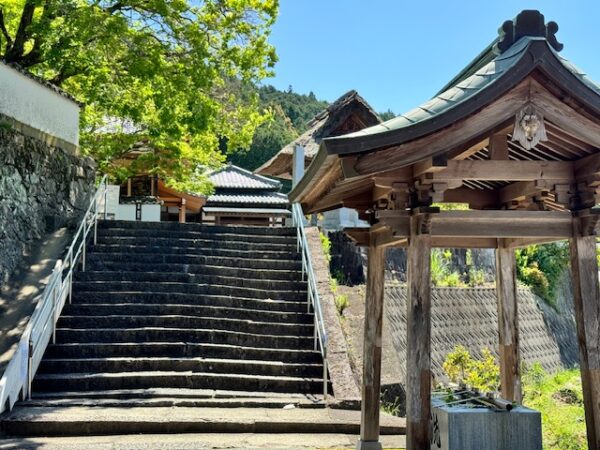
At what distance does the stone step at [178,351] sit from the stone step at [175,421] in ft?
4.54

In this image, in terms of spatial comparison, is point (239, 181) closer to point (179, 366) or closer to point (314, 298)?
point (314, 298)

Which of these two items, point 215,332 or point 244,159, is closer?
point 215,332

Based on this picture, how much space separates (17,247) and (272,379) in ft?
17.3

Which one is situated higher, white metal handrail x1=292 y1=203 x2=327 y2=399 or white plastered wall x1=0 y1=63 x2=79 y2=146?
white plastered wall x1=0 y1=63 x2=79 y2=146

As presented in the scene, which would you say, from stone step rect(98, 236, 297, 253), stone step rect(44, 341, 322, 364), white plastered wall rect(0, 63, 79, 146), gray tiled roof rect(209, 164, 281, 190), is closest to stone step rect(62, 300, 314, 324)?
stone step rect(44, 341, 322, 364)

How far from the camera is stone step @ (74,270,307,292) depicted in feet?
31.7

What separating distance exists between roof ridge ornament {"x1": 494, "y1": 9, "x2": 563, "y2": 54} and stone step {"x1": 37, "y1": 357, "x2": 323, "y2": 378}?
210 inches

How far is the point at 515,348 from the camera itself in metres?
5.48

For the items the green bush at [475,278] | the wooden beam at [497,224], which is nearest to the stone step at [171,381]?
the wooden beam at [497,224]

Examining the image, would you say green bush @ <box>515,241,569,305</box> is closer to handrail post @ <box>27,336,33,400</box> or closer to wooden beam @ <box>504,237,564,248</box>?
wooden beam @ <box>504,237,564,248</box>

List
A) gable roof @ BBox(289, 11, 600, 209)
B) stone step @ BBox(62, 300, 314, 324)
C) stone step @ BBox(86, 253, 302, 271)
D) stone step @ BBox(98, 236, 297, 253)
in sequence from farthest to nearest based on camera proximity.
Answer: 1. stone step @ BBox(98, 236, 297, 253)
2. stone step @ BBox(86, 253, 302, 271)
3. stone step @ BBox(62, 300, 314, 324)
4. gable roof @ BBox(289, 11, 600, 209)

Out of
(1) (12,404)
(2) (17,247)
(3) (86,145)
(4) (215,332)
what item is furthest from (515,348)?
(3) (86,145)

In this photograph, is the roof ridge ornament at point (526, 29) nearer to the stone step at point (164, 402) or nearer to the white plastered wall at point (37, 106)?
the stone step at point (164, 402)

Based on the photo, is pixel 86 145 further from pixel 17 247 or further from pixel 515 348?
pixel 515 348
